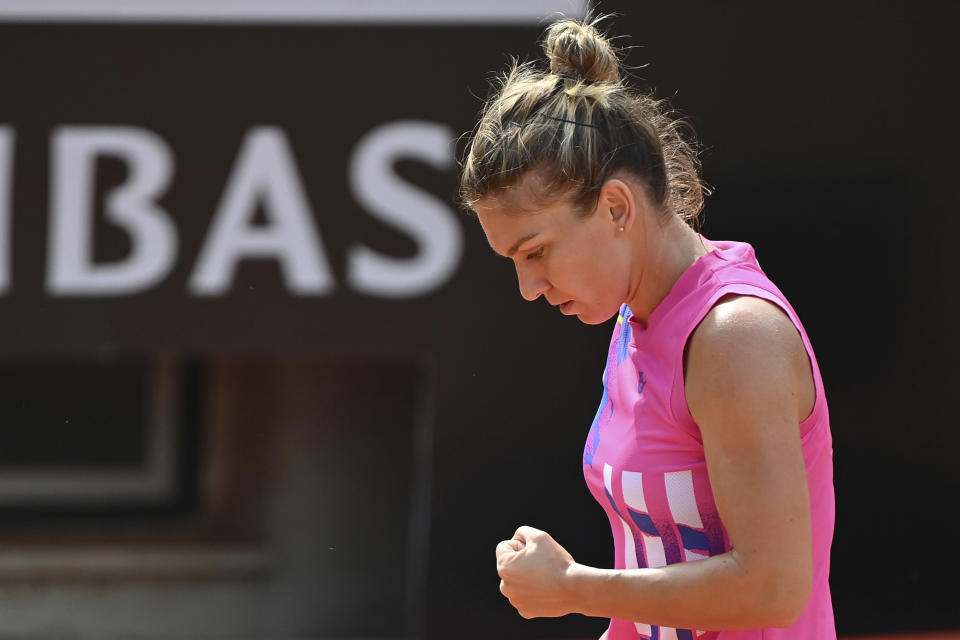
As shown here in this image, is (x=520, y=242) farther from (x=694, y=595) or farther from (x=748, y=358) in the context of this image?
(x=694, y=595)

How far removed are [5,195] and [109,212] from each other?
288 mm

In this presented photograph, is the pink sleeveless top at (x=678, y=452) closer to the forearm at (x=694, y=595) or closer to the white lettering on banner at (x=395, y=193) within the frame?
the forearm at (x=694, y=595)

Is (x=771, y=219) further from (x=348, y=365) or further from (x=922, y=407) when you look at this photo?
(x=348, y=365)

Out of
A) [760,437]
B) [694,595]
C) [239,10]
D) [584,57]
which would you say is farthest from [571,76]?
[239,10]

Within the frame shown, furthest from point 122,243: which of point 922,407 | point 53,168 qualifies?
point 922,407

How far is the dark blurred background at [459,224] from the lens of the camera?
3.21 meters

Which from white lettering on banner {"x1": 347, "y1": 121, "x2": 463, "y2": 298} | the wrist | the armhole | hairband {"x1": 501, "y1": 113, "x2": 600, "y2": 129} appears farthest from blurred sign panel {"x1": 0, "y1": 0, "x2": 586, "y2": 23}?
the wrist

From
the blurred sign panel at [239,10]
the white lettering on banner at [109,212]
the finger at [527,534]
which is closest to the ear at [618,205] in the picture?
the finger at [527,534]

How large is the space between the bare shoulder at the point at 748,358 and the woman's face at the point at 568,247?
0.14 metres

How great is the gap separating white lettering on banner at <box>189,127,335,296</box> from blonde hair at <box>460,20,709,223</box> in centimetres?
185

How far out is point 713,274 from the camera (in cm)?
127

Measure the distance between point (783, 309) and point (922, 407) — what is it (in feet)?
7.45

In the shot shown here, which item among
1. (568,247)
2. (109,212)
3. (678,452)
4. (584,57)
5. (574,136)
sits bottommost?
(678,452)

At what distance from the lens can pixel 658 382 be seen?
4.18 ft
